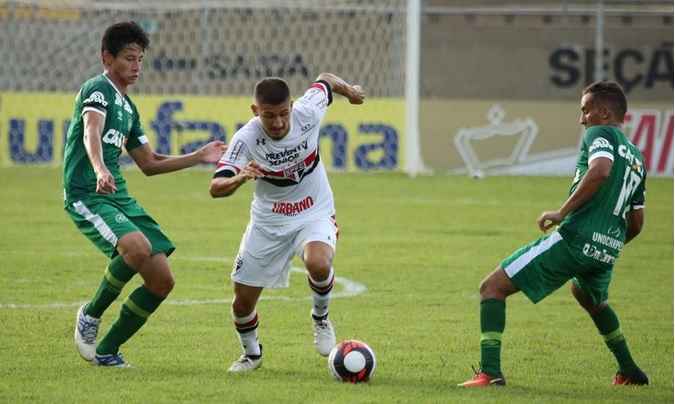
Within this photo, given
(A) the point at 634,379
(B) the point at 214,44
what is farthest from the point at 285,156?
(B) the point at 214,44

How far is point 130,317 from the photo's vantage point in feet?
25.8

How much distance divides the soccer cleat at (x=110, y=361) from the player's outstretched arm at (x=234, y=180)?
1247mm

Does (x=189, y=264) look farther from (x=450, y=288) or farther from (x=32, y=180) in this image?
(x=32, y=180)

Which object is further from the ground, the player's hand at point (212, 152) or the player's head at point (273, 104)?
the player's head at point (273, 104)

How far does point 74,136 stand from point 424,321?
324cm

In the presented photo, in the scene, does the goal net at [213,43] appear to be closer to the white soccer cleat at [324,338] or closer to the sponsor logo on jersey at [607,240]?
the white soccer cleat at [324,338]

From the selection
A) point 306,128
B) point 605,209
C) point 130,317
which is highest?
point 306,128

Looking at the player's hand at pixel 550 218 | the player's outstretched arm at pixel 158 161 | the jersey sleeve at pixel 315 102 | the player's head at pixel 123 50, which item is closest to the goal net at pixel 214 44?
the jersey sleeve at pixel 315 102

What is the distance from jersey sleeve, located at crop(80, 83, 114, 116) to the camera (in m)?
7.84

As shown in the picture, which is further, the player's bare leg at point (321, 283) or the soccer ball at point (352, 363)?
the player's bare leg at point (321, 283)

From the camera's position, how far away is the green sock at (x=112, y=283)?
26.0 feet

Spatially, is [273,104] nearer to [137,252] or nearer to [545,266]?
[137,252]

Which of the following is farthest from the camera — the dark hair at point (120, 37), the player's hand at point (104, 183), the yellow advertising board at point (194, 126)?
the yellow advertising board at point (194, 126)

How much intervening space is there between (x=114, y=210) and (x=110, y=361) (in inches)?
35.1
